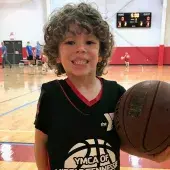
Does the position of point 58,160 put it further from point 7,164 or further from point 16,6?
point 16,6

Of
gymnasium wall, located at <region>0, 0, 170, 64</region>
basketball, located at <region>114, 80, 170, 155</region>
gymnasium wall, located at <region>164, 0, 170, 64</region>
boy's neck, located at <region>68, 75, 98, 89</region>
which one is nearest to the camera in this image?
basketball, located at <region>114, 80, 170, 155</region>

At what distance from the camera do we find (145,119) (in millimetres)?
1129

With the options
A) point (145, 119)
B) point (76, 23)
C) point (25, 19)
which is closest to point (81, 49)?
point (76, 23)

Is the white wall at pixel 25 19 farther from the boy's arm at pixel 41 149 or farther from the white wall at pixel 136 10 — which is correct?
the boy's arm at pixel 41 149

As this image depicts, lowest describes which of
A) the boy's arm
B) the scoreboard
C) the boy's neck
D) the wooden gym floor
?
the wooden gym floor

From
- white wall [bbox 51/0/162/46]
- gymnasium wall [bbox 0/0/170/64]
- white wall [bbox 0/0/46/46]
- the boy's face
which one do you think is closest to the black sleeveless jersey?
the boy's face

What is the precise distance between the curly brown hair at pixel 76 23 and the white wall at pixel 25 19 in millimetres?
13256

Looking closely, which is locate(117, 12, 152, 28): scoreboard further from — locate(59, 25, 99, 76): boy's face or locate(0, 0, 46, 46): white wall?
locate(59, 25, 99, 76): boy's face

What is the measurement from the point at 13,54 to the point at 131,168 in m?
12.5

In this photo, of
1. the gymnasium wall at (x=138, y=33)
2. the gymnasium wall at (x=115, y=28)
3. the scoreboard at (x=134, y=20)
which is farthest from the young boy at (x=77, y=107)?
the scoreboard at (x=134, y=20)

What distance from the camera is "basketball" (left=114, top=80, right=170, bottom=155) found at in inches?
44.1

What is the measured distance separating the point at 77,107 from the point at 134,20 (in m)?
12.9

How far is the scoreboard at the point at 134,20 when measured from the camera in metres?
13.2

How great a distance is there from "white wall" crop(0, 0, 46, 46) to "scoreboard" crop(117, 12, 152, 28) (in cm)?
394
